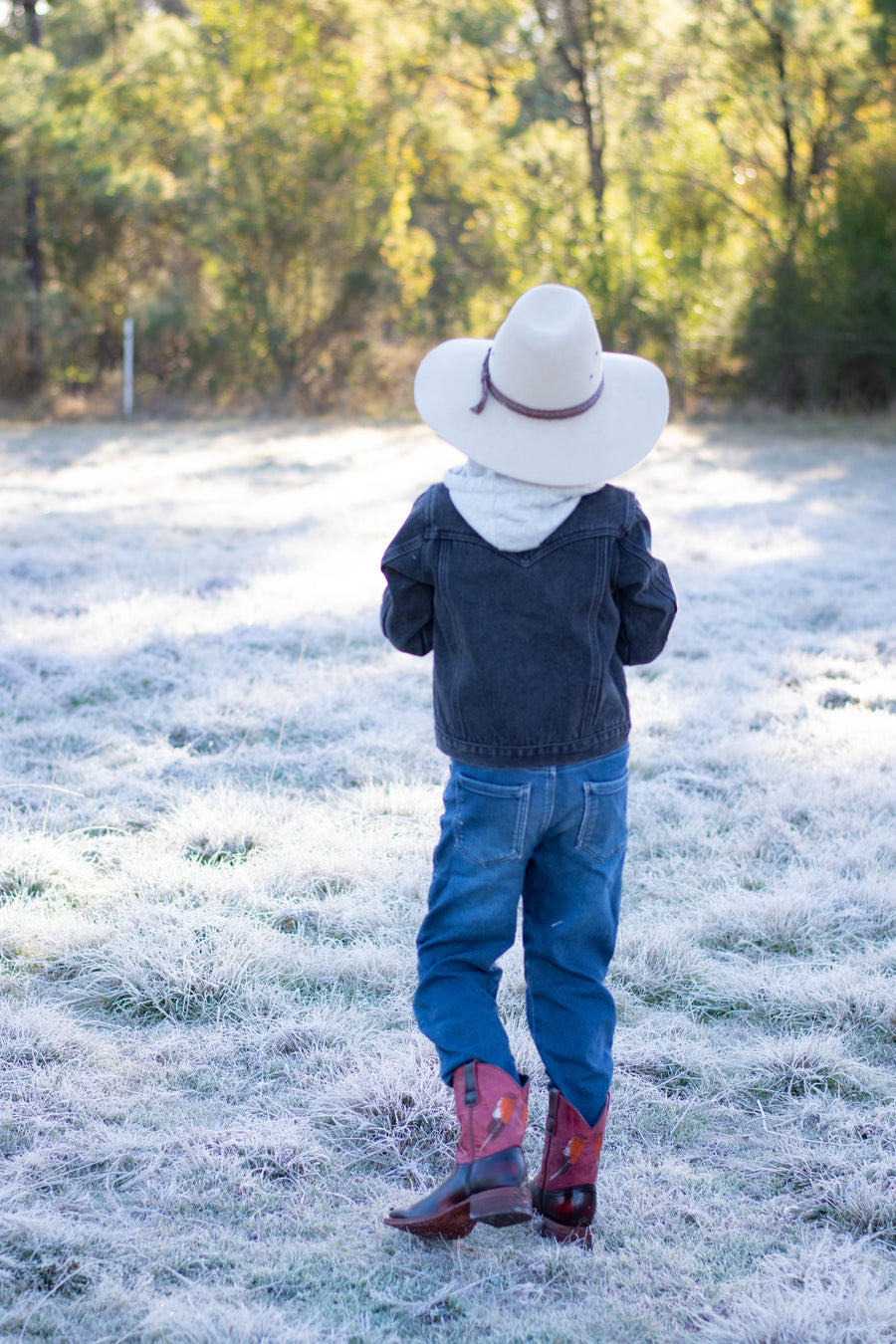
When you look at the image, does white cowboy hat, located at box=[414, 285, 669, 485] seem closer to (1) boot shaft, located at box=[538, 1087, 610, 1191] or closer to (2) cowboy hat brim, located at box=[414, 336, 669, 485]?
(2) cowboy hat brim, located at box=[414, 336, 669, 485]

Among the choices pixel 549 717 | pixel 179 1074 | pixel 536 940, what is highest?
pixel 549 717

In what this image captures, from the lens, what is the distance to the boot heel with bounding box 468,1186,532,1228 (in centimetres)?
167

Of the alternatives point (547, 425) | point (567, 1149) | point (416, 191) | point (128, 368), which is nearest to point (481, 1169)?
point (567, 1149)

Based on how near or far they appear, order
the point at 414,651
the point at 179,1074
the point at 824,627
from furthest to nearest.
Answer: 1. the point at 824,627
2. the point at 179,1074
3. the point at 414,651

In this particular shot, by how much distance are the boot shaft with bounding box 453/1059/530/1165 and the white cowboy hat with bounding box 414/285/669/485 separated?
922 millimetres

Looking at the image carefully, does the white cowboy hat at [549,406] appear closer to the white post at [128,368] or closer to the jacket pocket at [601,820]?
the jacket pocket at [601,820]

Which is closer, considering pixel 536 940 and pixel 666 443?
pixel 536 940

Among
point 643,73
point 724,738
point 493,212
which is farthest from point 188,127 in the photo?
point 724,738

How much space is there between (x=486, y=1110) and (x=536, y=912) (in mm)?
317

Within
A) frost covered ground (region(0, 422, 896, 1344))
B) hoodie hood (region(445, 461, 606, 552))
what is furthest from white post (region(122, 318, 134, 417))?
hoodie hood (region(445, 461, 606, 552))

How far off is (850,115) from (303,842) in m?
14.1

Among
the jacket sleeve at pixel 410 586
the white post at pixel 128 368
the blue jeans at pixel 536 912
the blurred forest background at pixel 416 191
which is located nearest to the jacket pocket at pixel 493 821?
the blue jeans at pixel 536 912

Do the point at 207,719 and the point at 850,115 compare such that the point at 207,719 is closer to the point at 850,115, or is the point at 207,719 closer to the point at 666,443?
the point at 666,443

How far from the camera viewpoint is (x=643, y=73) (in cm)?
1527
